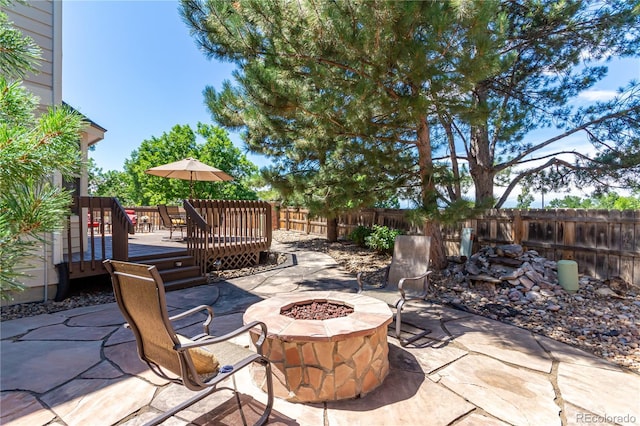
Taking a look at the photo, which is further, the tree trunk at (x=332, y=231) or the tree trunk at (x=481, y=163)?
the tree trunk at (x=332, y=231)

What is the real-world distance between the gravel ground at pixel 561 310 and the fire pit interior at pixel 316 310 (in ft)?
7.67

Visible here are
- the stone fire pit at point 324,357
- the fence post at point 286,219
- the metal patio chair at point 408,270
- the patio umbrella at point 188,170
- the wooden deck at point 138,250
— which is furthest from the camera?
the fence post at point 286,219

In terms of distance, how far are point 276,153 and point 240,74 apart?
183 inches

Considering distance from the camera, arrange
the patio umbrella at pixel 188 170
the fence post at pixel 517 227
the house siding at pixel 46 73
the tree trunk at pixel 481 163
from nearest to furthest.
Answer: the house siding at pixel 46 73
the fence post at pixel 517 227
the tree trunk at pixel 481 163
the patio umbrella at pixel 188 170

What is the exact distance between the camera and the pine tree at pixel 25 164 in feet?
3.23

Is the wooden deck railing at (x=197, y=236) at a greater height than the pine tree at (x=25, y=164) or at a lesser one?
lesser

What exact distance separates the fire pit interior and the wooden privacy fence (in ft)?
8.52

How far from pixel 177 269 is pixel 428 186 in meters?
4.67

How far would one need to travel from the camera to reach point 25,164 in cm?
100

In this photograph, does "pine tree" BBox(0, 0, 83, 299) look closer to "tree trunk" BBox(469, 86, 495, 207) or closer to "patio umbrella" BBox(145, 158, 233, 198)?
"patio umbrella" BBox(145, 158, 233, 198)

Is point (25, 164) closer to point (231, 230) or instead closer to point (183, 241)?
point (231, 230)

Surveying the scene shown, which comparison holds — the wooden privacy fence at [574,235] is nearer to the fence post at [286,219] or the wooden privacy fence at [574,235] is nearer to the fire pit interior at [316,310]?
the fire pit interior at [316,310]

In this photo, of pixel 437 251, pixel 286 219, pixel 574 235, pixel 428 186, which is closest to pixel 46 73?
pixel 428 186

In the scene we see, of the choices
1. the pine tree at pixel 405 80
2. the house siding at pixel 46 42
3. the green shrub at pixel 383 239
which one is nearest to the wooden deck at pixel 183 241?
the pine tree at pixel 405 80
